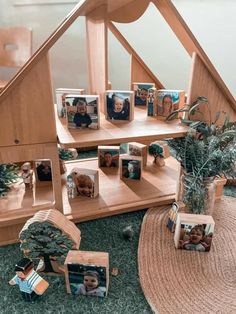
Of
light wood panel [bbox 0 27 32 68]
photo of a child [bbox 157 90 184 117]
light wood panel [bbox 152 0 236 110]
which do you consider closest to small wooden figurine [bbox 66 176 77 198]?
photo of a child [bbox 157 90 184 117]

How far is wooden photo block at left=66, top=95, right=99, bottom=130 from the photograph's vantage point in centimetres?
88

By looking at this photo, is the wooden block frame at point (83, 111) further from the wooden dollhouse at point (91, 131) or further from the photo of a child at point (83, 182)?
the photo of a child at point (83, 182)

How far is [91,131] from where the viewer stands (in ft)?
2.96

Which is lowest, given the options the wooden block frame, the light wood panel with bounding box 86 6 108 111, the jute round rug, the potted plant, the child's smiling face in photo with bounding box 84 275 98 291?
the jute round rug

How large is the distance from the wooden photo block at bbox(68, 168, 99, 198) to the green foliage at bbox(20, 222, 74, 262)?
0.31 m

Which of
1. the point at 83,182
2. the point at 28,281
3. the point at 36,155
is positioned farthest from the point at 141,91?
the point at 28,281

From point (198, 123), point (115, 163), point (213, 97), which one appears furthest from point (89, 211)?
point (213, 97)

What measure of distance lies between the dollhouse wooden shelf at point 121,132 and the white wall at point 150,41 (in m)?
0.76

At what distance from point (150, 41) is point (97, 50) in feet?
3.00

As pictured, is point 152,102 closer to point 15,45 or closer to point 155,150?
point 155,150

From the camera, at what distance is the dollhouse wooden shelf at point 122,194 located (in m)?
0.98

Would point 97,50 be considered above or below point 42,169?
above

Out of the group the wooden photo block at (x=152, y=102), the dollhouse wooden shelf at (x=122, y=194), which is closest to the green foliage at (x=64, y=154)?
the dollhouse wooden shelf at (x=122, y=194)

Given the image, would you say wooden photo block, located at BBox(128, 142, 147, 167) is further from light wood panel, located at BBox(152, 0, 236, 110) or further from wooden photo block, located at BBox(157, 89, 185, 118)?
light wood panel, located at BBox(152, 0, 236, 110)
